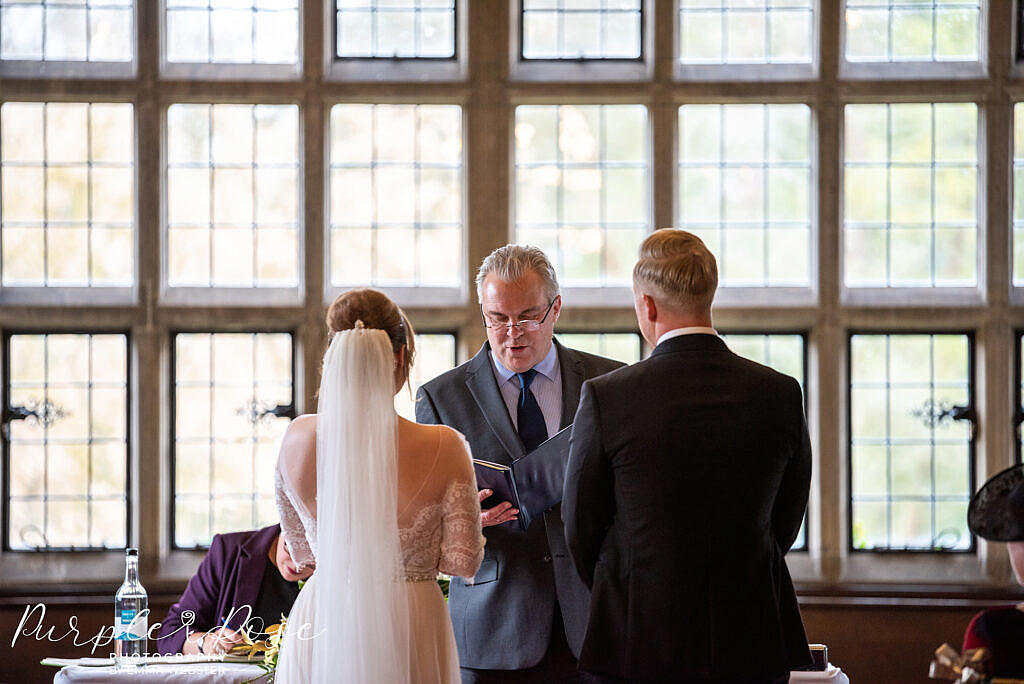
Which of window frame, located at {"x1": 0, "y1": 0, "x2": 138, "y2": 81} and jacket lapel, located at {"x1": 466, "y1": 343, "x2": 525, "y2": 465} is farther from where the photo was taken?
window frame, located at {"x1": 0, "y1": 0, "x2": 138, "y2": 81}

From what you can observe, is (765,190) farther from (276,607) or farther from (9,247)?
(9,247)

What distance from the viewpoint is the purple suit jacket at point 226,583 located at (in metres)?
3.43

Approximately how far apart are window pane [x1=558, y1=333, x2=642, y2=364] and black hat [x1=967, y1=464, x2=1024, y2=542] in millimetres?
3139

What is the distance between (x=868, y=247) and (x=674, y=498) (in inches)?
138

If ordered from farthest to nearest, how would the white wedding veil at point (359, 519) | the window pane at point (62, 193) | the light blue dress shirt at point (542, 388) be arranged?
the window pane at point (62, 193), the light blue dress shirt at point (542, 388), the white wedding veil at point (359, 519)

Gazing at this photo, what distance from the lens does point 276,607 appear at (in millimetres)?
3459

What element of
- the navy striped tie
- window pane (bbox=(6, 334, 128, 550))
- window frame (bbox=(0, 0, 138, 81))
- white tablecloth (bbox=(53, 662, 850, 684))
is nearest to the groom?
the navy striped tie

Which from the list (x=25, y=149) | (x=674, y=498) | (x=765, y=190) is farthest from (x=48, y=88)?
(x=674, y=498)

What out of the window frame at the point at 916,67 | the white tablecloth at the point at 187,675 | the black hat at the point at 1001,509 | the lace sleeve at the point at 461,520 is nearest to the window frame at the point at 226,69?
the window frame at the point at 916,67

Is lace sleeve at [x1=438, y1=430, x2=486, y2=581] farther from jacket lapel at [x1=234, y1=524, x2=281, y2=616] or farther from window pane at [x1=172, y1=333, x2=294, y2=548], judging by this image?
window pane at [x1=172, y1=333, x2=294, y2=548]

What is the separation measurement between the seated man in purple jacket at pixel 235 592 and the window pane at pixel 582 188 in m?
2.11

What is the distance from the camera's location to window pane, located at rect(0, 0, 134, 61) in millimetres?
4980

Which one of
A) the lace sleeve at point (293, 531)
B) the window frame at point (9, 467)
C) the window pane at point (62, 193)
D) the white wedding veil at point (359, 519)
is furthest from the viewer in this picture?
the window pane at point (62, 193)

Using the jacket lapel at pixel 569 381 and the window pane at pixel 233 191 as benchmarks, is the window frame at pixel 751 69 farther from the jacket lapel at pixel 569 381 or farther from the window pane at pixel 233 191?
the jacket lapel at pixel 569 381
